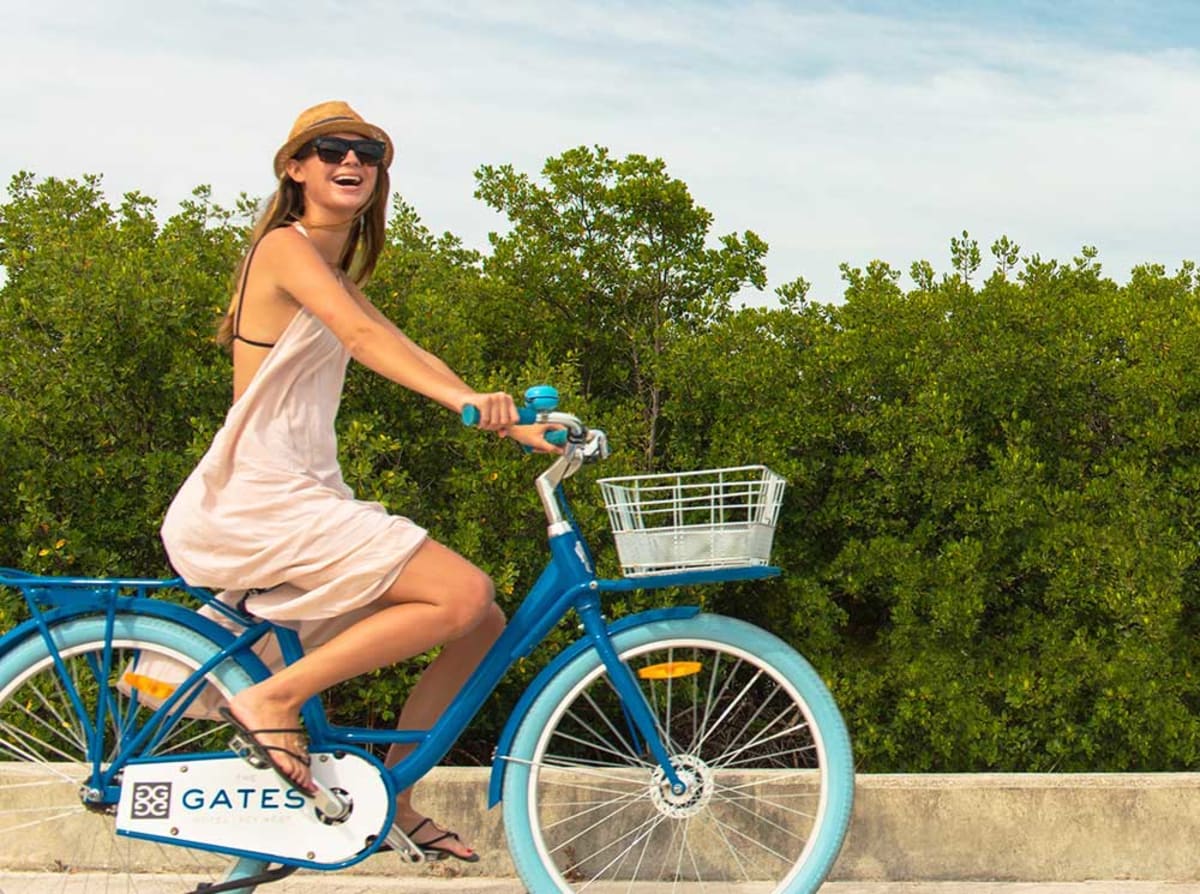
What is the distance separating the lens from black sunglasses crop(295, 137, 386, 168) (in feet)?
11.8

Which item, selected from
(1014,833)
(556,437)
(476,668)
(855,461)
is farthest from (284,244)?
(855,461)

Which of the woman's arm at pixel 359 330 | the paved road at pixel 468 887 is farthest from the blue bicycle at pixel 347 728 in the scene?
the paved road at pixel 468 887

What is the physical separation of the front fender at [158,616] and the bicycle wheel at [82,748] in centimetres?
2

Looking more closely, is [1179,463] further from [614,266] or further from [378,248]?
[378,248]

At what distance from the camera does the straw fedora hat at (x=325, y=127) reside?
3609 mm

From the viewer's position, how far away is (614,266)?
23.3 feet

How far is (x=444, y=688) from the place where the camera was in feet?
12.2

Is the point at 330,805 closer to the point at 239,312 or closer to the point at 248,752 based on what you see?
the point at 248,752

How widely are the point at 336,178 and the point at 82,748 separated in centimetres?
148

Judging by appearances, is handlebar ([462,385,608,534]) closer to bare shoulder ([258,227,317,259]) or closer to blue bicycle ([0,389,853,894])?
blue bicycle ([0,389,853,894])

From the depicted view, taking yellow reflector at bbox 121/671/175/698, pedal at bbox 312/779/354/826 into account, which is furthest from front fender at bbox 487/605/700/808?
yellow reflector at bbox 121/671/175/698

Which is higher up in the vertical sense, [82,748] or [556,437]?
[556,437]

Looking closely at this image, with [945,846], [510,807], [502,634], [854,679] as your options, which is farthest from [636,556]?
[854,679]

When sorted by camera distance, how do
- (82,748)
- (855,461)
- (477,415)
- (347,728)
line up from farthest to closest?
(855,461) → (82,748) → (347,728) → (477,415)
